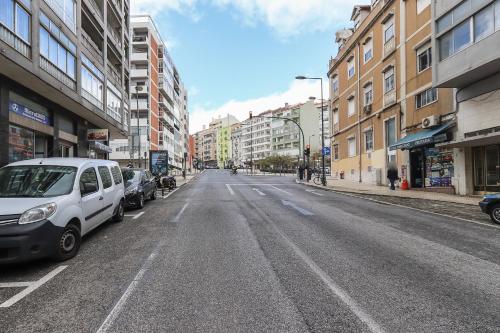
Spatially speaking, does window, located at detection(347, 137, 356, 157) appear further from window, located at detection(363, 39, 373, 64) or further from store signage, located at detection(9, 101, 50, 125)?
store signage, located at detection(9, 101, 50, 125)

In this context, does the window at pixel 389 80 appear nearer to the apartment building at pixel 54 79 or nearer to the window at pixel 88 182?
the apartment building at pixel 54 79

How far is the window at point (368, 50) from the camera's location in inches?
1100

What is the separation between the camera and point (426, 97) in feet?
65.6

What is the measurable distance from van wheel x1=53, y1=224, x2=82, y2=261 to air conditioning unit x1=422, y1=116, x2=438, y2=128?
18.6 metres

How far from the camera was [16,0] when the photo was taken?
492 inches

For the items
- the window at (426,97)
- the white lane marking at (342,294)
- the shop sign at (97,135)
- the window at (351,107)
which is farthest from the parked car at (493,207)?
the window at (351,107)

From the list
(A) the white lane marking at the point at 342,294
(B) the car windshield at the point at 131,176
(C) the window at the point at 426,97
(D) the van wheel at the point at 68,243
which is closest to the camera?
(A) the white lane marking at the point at 342,294

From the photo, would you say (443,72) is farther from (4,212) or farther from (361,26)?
(4,212)

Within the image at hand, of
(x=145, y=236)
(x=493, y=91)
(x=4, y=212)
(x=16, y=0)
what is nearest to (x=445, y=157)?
(x=493, y=91)

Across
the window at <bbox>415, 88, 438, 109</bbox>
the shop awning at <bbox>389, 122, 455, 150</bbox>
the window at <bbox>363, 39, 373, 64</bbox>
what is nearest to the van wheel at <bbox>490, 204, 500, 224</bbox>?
the shop awning at <bbox>389, 122, 455, 150</bbox>

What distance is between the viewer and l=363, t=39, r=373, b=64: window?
28.0m

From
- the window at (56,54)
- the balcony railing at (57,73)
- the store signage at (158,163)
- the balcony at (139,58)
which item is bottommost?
the store signage at (158,163)

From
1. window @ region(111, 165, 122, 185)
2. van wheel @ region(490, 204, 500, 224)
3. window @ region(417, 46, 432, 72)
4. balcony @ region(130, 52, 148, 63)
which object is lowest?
van wheel @ region(490, 204, 500, 224)

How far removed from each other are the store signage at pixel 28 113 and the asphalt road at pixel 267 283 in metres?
9.23
